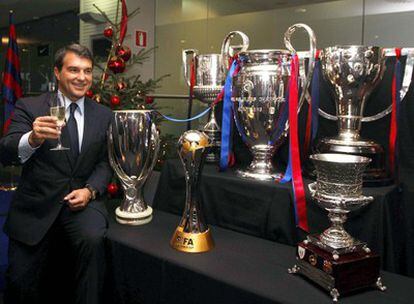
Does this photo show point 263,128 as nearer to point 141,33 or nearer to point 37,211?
point 37,211

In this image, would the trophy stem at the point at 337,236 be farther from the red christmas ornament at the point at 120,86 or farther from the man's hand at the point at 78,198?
the red christmas ornament at the point at 120,86

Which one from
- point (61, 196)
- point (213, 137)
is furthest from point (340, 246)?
point (61, 196)

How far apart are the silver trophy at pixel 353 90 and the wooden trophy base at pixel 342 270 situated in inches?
14.1

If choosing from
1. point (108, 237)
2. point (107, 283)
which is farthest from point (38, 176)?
point (107, 283)

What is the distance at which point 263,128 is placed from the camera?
60.2 inches

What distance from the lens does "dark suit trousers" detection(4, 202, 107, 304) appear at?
4.99ft

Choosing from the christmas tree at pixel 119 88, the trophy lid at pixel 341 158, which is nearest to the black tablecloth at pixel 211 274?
the trophy lid at pixel 341 158

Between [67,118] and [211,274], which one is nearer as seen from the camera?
[211,274]

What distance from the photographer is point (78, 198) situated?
1.61 meters

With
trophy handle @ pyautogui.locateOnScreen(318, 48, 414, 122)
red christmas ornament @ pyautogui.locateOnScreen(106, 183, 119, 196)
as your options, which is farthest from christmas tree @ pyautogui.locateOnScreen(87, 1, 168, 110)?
trophy handle @ pyautogui.locateOnScreen(318, 48, 414, 122)

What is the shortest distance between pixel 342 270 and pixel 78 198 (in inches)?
42.9

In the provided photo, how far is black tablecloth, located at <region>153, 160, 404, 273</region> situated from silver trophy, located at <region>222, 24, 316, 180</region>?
9 centimetres

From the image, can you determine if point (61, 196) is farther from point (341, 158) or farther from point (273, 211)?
point (341, 158)

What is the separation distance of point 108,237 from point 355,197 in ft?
3.14
